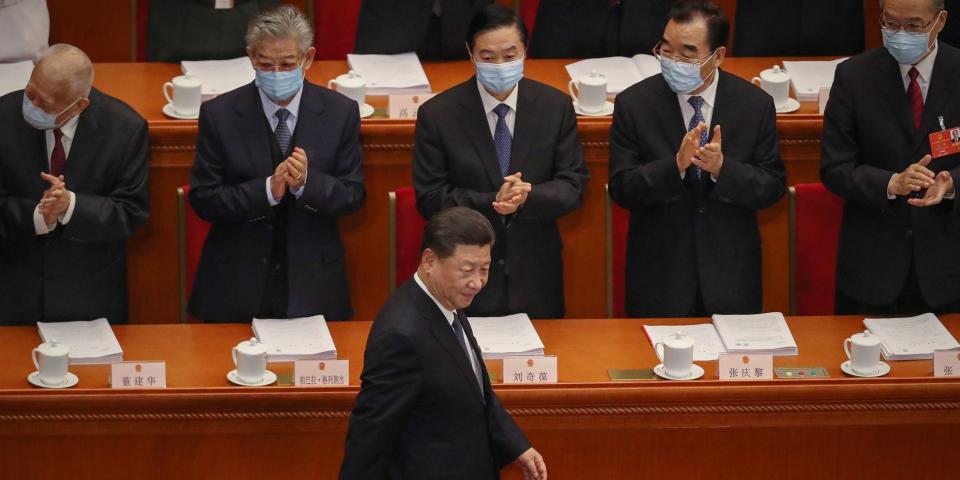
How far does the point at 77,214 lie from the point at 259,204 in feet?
1.46

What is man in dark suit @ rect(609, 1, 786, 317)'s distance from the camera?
4195 millimetres

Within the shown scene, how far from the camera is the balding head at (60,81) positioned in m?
4.08

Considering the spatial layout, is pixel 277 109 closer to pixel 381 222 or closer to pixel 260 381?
pixel 381 222

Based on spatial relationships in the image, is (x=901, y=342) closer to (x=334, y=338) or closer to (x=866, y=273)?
(x=866, y=273)

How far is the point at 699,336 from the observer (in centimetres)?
411

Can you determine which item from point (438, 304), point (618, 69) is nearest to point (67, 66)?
point (438, 304)

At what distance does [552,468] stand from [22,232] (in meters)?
1.45

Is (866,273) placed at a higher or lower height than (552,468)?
higher

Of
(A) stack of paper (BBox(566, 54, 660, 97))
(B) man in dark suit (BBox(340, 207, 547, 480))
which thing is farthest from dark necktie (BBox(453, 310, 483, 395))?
(A) stack of paper (BBox(566, 54, 660, 97))

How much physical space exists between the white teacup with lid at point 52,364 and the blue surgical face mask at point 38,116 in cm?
63

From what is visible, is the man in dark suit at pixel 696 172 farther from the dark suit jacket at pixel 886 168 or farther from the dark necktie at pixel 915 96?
the dark necktie at pixel 915 96

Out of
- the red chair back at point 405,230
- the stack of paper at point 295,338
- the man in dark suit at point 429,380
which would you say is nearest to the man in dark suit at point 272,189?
the stack of paper at point 295,338

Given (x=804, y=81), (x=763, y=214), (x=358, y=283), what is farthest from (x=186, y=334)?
(x=804, y=81)

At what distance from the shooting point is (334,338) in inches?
162
